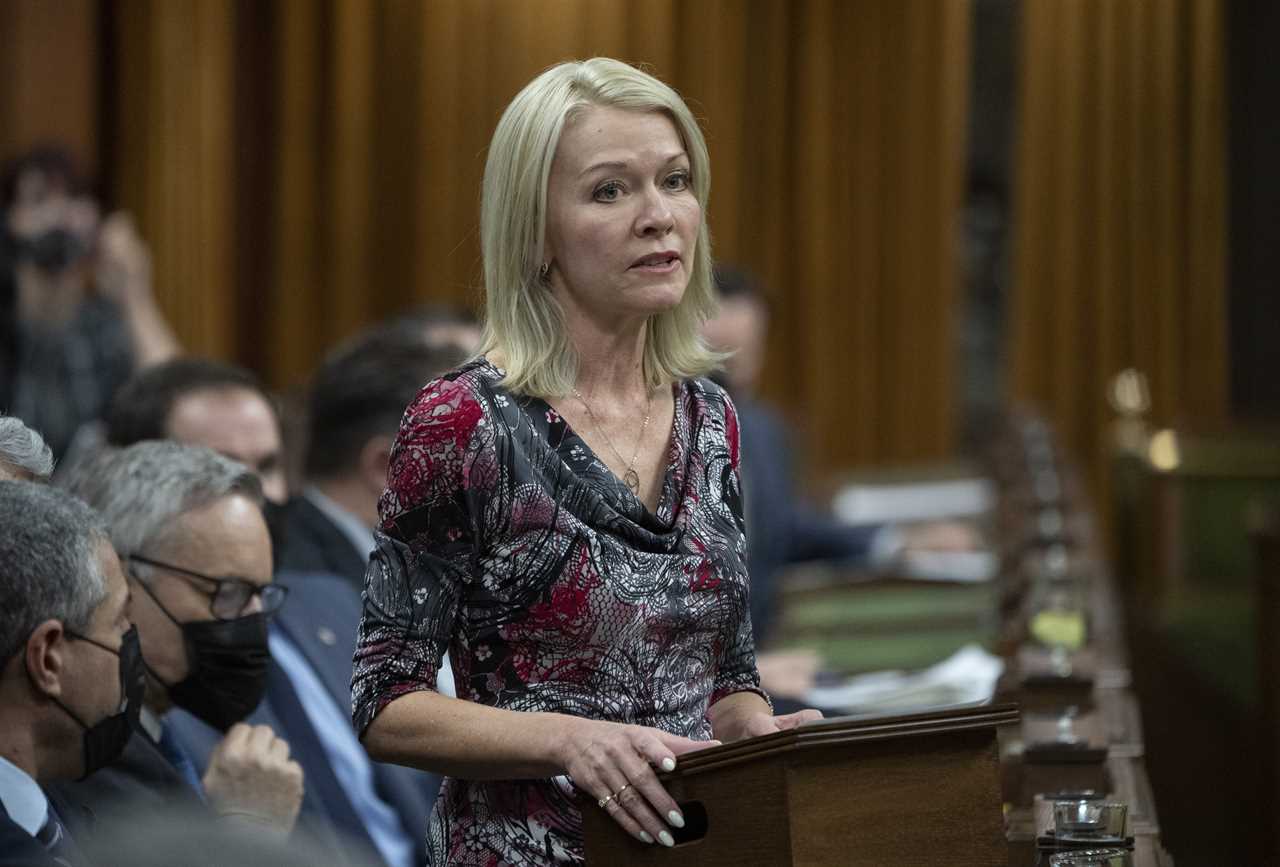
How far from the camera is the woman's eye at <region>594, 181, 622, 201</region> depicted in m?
1.91

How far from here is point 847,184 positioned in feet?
38.1

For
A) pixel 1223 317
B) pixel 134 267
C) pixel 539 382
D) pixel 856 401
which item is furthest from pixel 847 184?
pixel 539 382

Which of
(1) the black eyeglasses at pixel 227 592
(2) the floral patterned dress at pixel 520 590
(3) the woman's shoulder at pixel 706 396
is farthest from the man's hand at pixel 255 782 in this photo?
(3) the woman's shoulder at pixel 706 396

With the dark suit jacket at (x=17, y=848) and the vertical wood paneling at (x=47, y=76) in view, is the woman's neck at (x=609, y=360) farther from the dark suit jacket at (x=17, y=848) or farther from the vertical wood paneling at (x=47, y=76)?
the vertical wood paneling at (x=47, y=76)

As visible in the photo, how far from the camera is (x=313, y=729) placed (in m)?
3.15

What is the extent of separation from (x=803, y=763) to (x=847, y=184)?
400 inches

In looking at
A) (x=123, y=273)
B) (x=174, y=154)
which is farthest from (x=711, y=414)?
(x=174, y=154)

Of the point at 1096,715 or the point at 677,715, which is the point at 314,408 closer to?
the point at 1096,715

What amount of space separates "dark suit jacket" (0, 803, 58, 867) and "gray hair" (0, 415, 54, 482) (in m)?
0.73

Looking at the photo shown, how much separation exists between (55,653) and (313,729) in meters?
1.02

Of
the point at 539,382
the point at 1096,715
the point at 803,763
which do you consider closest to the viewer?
the point at 803,763

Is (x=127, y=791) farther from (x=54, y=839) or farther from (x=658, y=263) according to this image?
(x=658, y=263)

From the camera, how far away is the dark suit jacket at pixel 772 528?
5.93 m

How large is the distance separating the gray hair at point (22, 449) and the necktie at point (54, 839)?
20.7 inches
